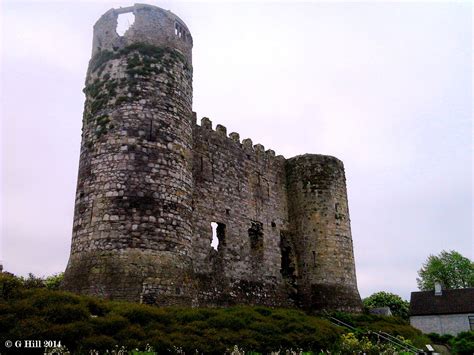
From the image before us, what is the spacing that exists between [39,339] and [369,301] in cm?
5942

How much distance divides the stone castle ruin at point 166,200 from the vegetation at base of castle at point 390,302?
3879cm

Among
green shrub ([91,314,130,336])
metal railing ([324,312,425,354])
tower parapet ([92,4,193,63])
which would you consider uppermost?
tower parapet ([92,4,193,63])

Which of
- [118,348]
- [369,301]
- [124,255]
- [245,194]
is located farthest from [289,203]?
[369,301]

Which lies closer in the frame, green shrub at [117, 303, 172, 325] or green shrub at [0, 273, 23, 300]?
green shrub at [0, 273, 23, 300]

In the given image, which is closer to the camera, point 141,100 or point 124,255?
point 124,255

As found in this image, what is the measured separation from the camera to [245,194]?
21906 millimetres

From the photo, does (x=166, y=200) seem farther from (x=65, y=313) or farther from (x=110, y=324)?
(x=65, y=313)

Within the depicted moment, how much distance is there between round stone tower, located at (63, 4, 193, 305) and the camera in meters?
13.0

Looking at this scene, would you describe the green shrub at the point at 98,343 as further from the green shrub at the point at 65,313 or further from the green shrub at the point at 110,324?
the green shrub at the point at 65,313

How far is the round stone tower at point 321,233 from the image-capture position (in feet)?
76.3

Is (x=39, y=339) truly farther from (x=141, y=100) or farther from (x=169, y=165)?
(x=141, y=100)

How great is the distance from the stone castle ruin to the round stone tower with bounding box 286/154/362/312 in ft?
0.26

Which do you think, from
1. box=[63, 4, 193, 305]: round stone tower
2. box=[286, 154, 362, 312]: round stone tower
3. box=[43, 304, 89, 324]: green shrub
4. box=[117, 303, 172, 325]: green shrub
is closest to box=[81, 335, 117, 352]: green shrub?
box=[43, 304, 89, 324]: green shrub

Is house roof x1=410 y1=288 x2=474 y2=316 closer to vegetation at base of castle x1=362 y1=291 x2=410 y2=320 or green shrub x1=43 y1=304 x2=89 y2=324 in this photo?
vegetation at base of castle x1=362 y1=291 x2=410 y2=320
